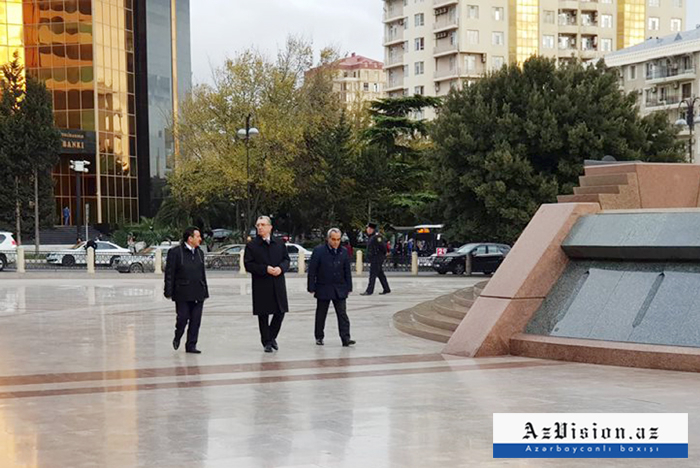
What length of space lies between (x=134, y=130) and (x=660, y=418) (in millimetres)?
64285

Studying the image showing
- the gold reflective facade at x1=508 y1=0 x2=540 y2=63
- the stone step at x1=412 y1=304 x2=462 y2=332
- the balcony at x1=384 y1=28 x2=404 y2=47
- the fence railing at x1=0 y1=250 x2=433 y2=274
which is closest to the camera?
the stone step at x1=412 y1=304 x2=462 y2=332

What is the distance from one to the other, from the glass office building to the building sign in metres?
0.06

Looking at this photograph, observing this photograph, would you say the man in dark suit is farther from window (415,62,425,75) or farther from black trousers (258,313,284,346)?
window (415,62,425,75)

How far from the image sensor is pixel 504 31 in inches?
3533

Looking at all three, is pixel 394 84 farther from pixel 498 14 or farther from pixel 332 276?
pixel 332 276

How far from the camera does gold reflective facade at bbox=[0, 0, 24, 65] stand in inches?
2435

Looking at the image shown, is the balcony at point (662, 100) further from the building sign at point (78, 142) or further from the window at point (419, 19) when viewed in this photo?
the building sign at point (78, 142)

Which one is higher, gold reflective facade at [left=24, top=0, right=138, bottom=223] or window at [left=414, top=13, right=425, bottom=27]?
window at [left=414, top=13, right=425, bottom=27]

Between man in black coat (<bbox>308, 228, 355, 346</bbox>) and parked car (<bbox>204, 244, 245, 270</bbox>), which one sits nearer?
man in black coat (<bbox>308, 228, 355, 346</bbox>)

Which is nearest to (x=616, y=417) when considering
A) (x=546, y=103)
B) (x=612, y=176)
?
(x=612, y=176)

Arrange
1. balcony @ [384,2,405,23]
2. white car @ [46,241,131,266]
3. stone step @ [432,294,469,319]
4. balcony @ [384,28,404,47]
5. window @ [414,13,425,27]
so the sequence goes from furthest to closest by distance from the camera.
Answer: balcony @ [384,28,404,47], balcony @ [384,2,405,23], window @ [414,13,425,27], white car @ [46,241,131,266], stone step @ [432,294,469,319]

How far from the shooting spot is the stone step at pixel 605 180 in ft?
42.2

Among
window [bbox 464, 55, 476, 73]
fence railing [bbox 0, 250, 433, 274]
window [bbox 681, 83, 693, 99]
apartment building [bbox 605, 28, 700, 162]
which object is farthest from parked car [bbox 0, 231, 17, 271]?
window [bbox 464, 55, 476, 73]

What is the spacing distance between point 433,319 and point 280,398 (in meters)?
6.25
